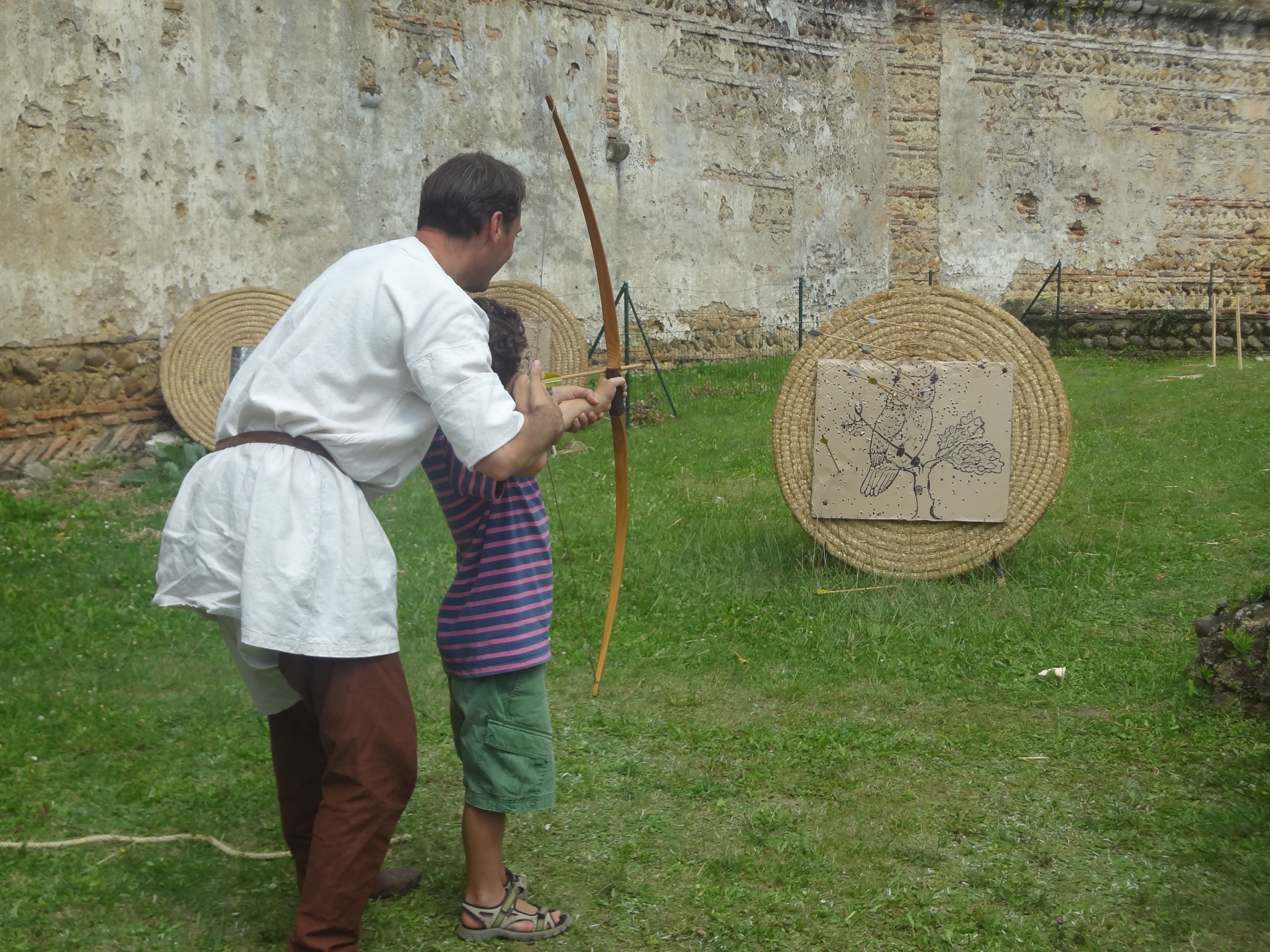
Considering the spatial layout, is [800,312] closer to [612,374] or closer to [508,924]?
[612,374]

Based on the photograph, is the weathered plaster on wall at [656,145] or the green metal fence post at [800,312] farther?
the green metal fence post at [800,312]

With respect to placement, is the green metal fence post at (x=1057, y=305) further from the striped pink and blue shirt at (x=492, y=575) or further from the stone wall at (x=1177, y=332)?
the striped pink and blue shirt at (x=492, y=575)

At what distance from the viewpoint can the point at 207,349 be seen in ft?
26.6

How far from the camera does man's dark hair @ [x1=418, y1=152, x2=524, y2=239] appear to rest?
2.33 m

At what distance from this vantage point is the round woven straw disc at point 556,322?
8.98 m

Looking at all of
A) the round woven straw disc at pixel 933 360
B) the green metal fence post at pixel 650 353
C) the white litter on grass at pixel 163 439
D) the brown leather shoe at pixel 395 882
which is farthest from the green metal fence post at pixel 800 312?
the brown leather shoe at pixel 395 882

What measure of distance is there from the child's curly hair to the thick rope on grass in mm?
1323

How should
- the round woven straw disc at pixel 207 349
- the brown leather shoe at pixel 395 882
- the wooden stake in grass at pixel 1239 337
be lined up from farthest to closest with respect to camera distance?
the wooden stake in grass at pixel 1239 337 < the round woven straw disc at pixel 207 349 < the brown leather shoe at pixel 395 882

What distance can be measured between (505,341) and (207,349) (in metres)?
6.13

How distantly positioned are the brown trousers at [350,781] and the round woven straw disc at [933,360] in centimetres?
303

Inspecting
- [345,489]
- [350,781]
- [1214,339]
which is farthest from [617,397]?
[1214,339]

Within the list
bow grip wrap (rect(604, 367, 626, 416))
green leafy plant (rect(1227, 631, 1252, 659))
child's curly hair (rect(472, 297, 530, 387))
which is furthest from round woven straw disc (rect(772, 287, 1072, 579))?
child's curly hair (rect(472, 297, 530, 387))

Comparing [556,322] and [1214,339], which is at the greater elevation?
[556,322]

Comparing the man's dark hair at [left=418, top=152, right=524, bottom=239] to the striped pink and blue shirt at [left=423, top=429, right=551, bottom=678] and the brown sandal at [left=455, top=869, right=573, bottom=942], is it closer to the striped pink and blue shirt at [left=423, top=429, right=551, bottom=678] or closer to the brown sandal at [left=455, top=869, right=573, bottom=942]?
the striped pink and blue shirt at [left=423, top=429, right=551, bottom=678]
